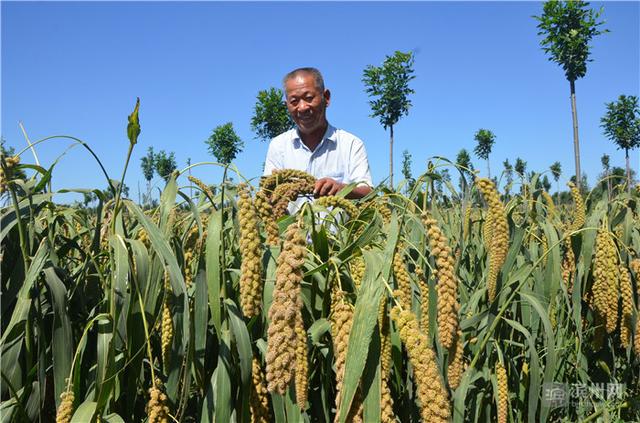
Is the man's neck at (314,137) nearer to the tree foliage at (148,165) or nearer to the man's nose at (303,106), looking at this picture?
the man's nose at (303,106)

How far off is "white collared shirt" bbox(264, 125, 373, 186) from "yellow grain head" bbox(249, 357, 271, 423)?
2.44m

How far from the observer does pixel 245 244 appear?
97 centimetres

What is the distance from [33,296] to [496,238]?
118cm

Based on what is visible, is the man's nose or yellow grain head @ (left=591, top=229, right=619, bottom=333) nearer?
yellow grain head @ (left=591, top=229, right=619, bottom=333)

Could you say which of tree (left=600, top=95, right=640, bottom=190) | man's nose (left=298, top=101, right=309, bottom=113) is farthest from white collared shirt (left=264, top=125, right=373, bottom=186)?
tree (left=600, top=95, right=640, bottom=190)

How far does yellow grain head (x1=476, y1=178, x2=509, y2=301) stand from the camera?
51.0 inches

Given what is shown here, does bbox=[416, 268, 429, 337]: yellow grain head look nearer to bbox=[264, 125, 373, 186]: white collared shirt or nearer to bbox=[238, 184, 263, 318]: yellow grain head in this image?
bbox=[238, 184, 263, 318]: yellow grain head

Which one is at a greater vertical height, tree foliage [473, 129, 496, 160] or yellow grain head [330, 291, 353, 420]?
tree foliage [473, 129, 496, 160]

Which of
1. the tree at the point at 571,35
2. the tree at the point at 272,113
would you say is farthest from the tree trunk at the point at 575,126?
the tree at the point at 272,113

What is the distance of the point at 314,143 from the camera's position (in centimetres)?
373

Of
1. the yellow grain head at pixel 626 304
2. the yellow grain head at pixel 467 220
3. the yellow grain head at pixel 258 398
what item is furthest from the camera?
the yellow grain head at pixel 467 220

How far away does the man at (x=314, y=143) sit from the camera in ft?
10.8
